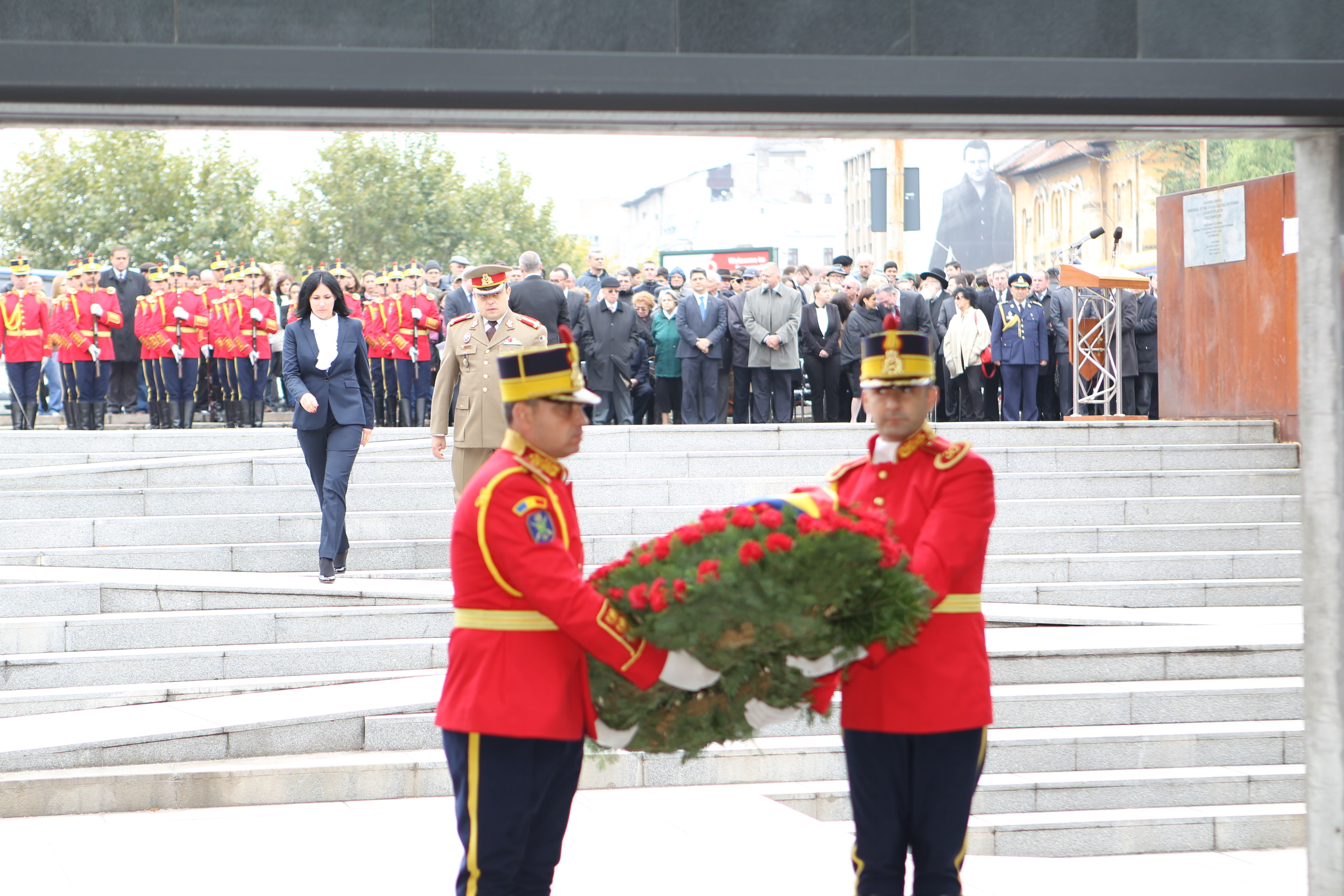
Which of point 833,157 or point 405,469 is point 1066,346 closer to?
point 405,469

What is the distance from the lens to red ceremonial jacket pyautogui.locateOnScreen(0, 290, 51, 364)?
17.2m

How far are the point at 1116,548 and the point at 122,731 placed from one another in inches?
304

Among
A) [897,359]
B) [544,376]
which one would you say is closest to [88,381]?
[544,376]

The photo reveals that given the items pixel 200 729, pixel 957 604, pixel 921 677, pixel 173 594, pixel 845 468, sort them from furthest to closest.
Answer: pixel 173 594, pixel 200 729, pixel 845 468, pixel 957 604, pixel 921 677

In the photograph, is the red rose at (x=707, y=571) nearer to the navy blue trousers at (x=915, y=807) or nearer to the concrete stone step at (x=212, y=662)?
the navy blue trousers at (x=915, y=807)

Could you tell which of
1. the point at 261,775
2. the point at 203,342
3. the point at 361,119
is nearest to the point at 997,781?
the point at 261,775

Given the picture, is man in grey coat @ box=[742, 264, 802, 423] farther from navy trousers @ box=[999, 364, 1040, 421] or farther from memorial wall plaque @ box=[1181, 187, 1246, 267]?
memorial wall plaque @ box=[1181, 187, 1246, 267]

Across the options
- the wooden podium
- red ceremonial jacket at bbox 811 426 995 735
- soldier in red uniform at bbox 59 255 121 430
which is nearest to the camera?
red ceremonial jacket at bbox 811 426 995 735

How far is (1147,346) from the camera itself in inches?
684

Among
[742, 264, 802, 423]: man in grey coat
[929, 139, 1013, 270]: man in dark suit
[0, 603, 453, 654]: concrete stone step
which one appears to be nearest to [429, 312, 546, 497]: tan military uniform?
[0, 603, 453, 654]: concrete stone step

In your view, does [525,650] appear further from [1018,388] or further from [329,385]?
[1018,388]

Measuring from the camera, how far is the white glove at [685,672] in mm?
3494

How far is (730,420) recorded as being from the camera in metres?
16.9

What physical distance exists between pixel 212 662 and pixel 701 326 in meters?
8.56
